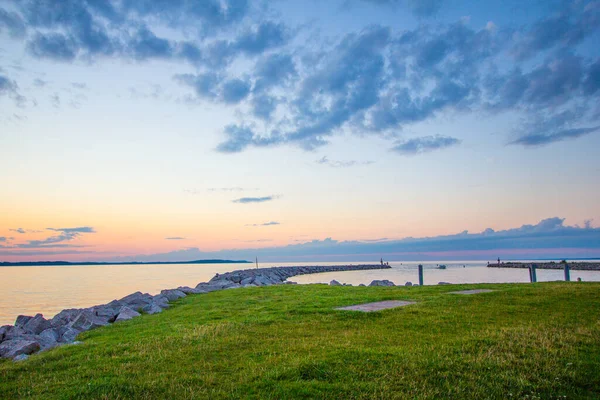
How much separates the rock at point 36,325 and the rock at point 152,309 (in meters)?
3.48

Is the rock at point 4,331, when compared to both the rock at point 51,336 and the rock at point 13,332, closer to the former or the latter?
the rock at point 13,332

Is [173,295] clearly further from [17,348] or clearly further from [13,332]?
[17,348]

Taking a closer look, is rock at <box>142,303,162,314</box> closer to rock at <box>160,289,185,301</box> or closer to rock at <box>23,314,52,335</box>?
rock at <box>160,289,185,301</box>

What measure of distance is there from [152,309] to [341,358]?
38.1ft

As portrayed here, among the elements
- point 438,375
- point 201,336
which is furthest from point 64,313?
point 438,375

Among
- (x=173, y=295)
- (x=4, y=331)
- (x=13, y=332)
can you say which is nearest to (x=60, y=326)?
(x=13, y=332)

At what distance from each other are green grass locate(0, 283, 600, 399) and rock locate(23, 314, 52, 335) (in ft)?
14.2

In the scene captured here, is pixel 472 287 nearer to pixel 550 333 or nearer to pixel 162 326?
pixel 550 333

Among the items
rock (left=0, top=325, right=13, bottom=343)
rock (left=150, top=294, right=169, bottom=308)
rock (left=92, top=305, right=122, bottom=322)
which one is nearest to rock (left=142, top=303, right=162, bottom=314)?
rock (left=150, top=294, right=169, bottom=308)

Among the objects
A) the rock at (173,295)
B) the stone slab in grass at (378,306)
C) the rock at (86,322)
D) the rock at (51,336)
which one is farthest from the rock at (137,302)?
the stone slab in grass at (378,306)

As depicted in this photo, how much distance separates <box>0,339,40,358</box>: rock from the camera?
10.6 m

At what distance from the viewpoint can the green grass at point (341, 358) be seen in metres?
5.82

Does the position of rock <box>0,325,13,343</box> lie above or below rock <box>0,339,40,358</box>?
below

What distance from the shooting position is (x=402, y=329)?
9492 mm
